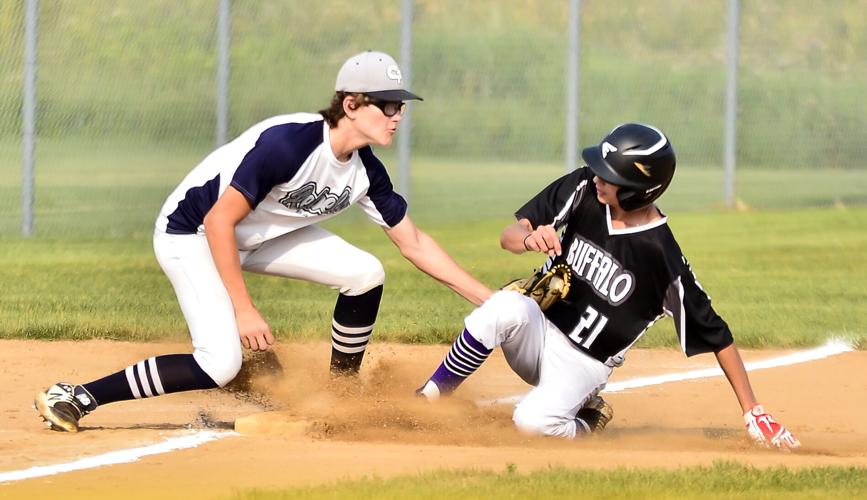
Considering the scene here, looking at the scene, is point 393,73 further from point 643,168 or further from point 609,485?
point 609,485

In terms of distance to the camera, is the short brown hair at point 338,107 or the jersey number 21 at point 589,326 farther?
the jersey number 21 at point 589,326

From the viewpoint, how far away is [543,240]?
5.45 meters

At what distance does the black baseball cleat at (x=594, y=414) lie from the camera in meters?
5.92

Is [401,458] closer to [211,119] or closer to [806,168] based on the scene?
[211,119]

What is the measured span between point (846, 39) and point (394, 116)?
603 inches

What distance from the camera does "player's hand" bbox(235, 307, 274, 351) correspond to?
212 inches

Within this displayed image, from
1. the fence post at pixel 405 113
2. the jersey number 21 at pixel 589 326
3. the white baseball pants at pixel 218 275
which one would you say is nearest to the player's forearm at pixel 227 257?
the white baseball pants at pixel 218 275

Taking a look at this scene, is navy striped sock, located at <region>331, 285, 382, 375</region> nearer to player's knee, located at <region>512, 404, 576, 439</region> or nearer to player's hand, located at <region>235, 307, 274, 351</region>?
player's hand, located at <region>235, 307, 274, 351</region>

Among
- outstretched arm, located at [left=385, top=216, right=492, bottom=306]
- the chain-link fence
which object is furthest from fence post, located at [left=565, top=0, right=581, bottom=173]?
outstretched arm, located at [left=385, top=216, right=492, bottom=306]

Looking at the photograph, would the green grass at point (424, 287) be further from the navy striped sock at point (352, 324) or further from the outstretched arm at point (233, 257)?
the outstretched arm at point (233, 257)

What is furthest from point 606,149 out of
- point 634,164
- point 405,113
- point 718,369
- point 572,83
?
point 572,83

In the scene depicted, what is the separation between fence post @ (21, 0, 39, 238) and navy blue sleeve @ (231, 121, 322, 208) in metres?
8.12

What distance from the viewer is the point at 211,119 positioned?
14.2 metres

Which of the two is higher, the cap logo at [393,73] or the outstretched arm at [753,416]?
the cap logo at [393,73]
